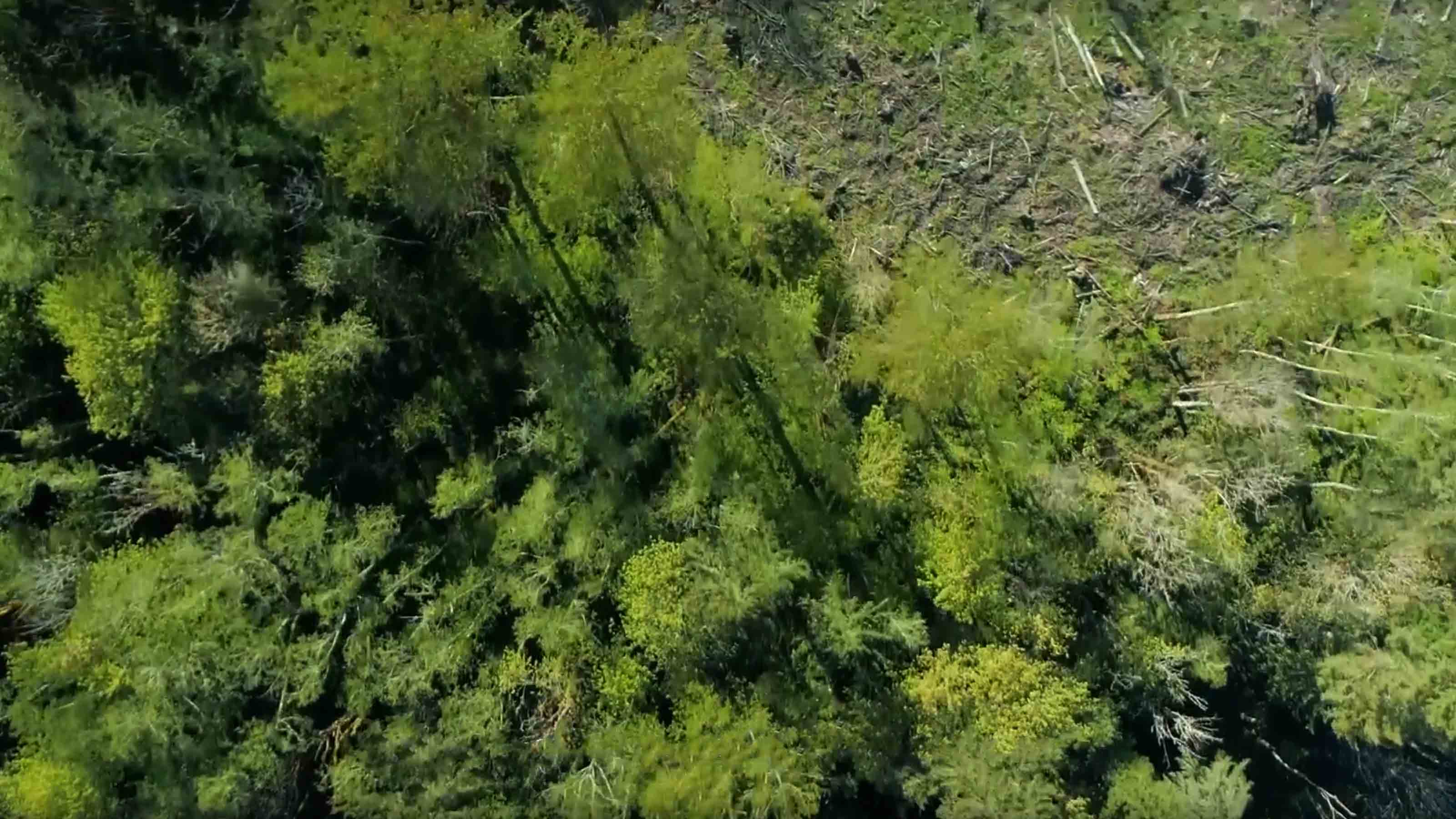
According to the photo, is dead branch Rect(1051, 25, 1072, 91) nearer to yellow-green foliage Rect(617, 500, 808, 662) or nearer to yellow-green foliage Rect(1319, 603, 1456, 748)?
yellow-green foliage Rect(617, 500, 808, 662)

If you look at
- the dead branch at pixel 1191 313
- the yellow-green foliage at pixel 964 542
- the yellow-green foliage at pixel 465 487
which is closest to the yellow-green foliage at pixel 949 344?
the yellow-green foliage at pixel 964 542

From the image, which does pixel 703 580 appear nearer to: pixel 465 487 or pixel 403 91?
pixel 465 487

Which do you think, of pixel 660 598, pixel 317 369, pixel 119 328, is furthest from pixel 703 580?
pixel 119 328

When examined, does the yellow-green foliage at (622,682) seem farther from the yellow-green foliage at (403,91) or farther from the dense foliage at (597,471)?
the yellow-green foliage at (403,91)

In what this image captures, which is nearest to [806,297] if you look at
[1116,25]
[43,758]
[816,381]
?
[816,381]

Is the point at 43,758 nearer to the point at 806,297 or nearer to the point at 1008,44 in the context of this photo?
the point at 806,297

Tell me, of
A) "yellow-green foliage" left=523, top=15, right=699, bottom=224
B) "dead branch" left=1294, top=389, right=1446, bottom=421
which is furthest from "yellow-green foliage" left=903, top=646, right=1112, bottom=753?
"yellow-green foliage" left=523, top=15, right=699, bottom=224
